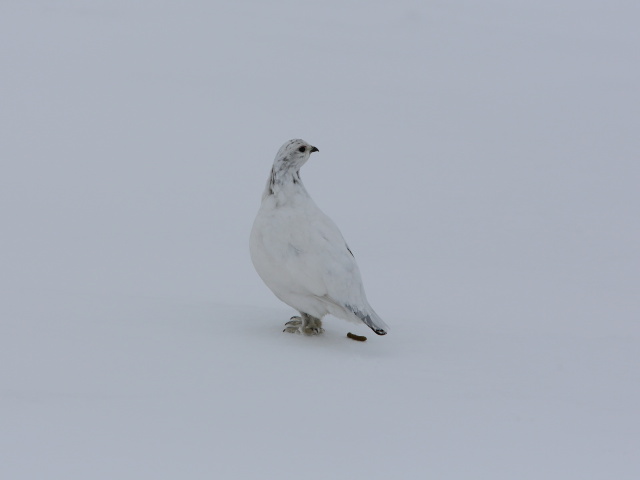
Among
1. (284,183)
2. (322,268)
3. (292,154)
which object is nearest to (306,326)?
(322,268)

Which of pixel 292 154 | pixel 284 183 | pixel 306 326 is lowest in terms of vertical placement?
pixel 306 326

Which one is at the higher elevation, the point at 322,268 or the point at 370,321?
the point at 322,268

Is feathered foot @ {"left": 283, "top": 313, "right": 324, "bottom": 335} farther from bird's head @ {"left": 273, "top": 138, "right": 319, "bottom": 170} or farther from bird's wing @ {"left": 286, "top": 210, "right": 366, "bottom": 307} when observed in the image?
bird's head @ {"left": 273, "top": 138, "right": 319, "bottom": 170}

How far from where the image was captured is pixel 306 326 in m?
6.30

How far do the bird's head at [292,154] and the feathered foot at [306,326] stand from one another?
103 centimetres

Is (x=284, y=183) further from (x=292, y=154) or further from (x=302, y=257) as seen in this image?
(x=302, y=257)

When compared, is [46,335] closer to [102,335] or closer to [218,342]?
[102,335]

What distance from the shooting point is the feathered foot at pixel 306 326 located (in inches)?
247

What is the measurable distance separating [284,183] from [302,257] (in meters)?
0.62

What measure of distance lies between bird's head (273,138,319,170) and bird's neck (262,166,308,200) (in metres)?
0.03

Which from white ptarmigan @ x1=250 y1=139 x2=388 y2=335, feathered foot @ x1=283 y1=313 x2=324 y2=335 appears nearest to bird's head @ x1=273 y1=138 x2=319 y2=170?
white ptarmigan @ x1=250 y1=139 x2=388 y2=335

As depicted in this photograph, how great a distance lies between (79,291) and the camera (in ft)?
23.6

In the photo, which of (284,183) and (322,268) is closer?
(322,268)

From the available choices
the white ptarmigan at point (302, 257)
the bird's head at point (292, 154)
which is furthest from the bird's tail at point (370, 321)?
the bird's head at point (292, 154)
